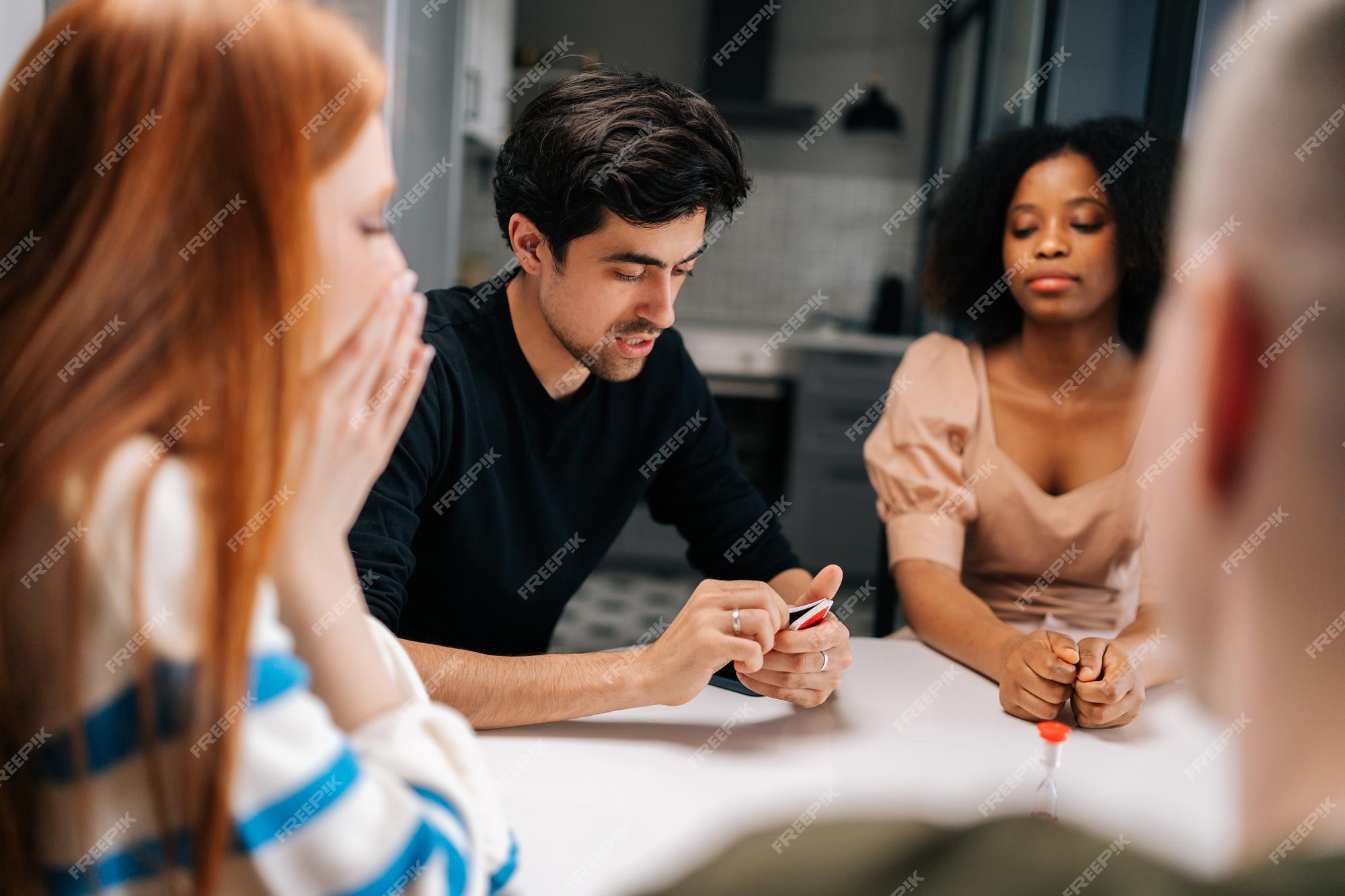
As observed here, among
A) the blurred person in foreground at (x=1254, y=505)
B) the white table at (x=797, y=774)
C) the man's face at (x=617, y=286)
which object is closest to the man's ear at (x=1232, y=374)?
the blurred person in foreground at (x=1254, y=505)

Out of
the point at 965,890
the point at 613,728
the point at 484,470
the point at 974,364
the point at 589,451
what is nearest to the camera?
the point at 965,890

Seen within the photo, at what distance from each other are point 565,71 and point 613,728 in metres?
3.67

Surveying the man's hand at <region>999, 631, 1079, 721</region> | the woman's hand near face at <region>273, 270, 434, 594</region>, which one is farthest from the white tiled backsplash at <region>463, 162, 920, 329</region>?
the woman's hand near face at <region>273, 270, 434, 594</region>

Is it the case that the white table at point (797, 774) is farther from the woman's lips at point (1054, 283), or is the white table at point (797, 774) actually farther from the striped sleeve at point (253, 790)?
the woman's lips at point (1054, 283)

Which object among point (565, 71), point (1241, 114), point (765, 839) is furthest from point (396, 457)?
point (565, 71)

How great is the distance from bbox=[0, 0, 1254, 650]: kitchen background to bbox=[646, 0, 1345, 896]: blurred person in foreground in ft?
3.93

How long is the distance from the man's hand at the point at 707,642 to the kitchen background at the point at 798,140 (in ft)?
2.29

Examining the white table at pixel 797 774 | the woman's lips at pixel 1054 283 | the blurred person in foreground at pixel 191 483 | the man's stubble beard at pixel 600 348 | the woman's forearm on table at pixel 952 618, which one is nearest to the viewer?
the blurred person in foreground at pixel 191 483

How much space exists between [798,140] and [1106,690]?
3.58m

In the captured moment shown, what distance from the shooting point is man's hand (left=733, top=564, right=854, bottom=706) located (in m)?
0.94

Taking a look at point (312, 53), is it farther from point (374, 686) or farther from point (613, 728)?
point (613, 728)

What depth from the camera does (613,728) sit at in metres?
0.90

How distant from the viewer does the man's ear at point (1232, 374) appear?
0.33 metres

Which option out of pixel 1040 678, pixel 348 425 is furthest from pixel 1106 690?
pixel 348 425
